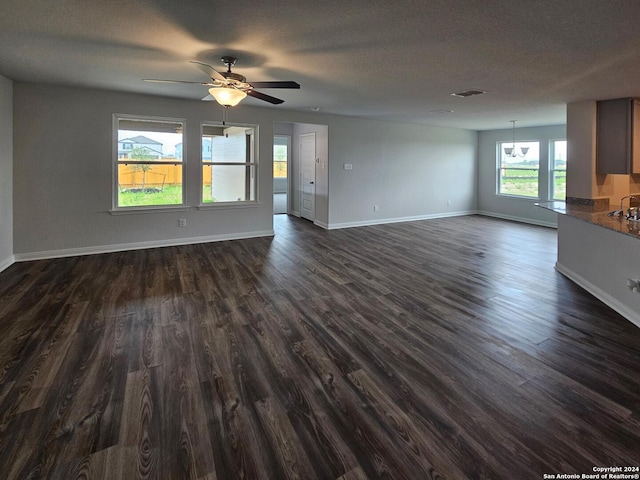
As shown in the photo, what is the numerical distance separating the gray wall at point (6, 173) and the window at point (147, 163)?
1.22m

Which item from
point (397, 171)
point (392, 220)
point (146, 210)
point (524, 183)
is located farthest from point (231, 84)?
point (524, 183)

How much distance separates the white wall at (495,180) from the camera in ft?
26.8

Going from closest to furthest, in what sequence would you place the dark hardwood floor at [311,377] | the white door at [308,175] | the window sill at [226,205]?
the dark hardwood floor at [311,377]
the window sill at [226,205]
the white door at [308,175]

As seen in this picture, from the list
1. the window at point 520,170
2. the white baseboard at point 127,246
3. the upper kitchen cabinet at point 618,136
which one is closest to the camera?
the upper kitchen cabinet at point 618,136

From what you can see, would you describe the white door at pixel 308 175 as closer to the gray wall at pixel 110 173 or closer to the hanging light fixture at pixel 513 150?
the gray wall at pixel 110 173

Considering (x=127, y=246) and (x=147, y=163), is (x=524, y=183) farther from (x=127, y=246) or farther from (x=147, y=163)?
(x=127, y=246)

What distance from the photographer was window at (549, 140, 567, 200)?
8039 mm

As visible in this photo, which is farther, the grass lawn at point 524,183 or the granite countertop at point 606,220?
the grass lawn at point 524,183

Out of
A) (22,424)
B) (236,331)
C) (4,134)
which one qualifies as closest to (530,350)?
(236,331)

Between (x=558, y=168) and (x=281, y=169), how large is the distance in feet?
23.7

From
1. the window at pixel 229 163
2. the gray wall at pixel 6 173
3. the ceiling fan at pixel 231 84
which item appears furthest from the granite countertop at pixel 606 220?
the gray wall at pixel 6 173

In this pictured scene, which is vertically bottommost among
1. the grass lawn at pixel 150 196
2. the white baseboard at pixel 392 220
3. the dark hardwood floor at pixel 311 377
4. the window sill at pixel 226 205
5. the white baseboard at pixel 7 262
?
the dark hardwood floor at pixel 311 377

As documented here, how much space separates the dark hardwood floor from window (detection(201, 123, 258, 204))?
95.9 inches

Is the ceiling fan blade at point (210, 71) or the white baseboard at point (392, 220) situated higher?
the ceiling fan blade at point (210, 71)
